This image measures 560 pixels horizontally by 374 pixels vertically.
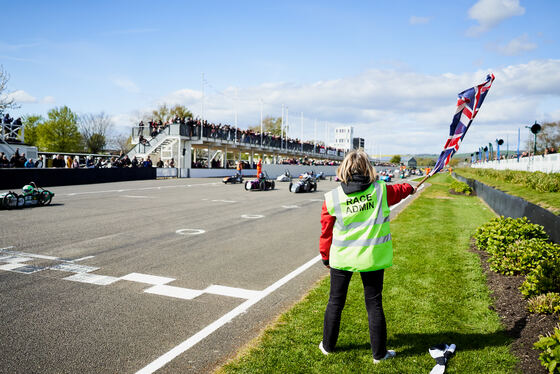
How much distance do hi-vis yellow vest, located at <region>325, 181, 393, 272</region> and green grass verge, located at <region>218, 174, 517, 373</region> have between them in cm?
89

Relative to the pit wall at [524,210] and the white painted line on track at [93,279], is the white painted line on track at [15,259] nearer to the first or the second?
the white painted line on track at [93,279]

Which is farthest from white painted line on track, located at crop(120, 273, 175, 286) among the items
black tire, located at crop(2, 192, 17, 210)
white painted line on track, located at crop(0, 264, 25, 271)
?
black tire, located at crop(2, 192, 17, 210)

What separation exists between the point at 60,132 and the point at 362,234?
248 ft

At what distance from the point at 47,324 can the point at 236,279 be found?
8.69ft

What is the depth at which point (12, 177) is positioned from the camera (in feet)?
69.0

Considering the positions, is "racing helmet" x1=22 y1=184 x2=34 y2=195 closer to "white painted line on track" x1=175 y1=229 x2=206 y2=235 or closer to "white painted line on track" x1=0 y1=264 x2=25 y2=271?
"white painted line on track" x1=175 y1=229 x2=206 y2=235

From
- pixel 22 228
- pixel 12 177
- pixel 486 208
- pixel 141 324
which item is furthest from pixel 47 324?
pixel 12 177

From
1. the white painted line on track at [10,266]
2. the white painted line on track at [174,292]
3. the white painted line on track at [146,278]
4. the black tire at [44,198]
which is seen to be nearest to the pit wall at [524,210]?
the white painted line on track at [174,292]

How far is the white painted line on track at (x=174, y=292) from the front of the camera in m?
5.42

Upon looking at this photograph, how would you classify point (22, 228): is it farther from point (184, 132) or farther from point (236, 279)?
point (184, 132)

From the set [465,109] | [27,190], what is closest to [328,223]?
[465,109]

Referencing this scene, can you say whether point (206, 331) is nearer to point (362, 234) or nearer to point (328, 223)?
point (328, 223)

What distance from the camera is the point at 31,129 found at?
242ft

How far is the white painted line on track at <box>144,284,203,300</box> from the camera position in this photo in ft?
17.8
